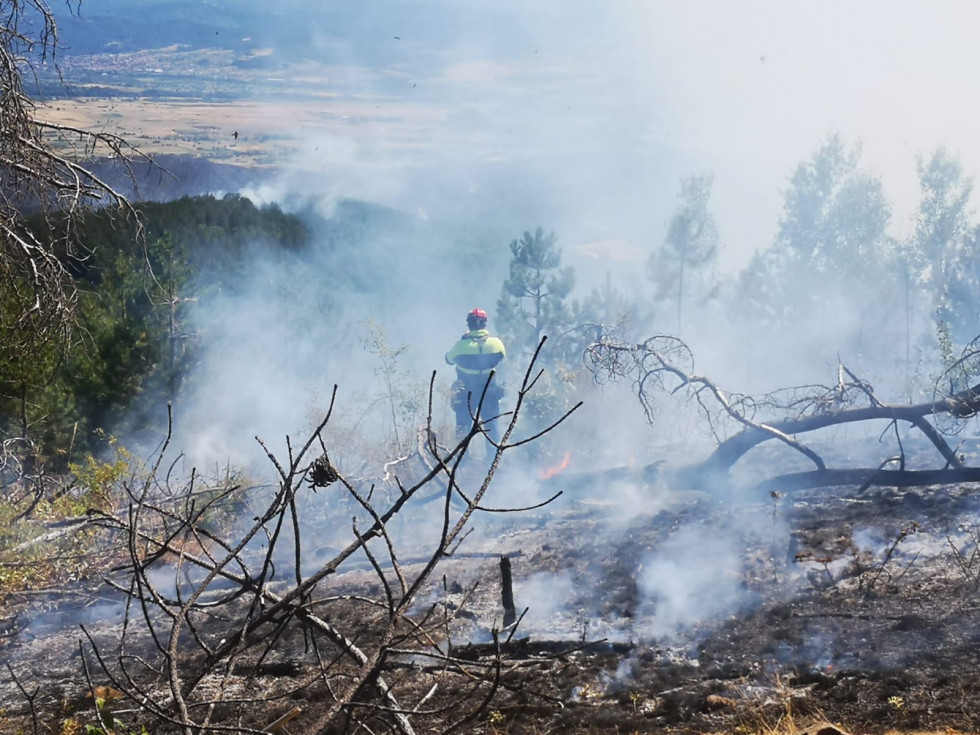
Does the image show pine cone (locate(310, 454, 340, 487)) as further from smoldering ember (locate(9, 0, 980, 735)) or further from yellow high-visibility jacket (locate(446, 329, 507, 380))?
yellow high-visibility jacket (locate(446, 329, 507, 380))

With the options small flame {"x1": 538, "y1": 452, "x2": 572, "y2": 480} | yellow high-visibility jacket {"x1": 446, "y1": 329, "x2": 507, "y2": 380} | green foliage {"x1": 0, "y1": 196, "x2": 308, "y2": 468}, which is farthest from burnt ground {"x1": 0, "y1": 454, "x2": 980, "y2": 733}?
small flame {"x1": 538, "y1": 452, "x2": 572, "y2": 480}

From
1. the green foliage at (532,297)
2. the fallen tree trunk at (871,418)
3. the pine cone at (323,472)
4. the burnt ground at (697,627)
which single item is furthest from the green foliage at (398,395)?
the pine cone at (323,472)

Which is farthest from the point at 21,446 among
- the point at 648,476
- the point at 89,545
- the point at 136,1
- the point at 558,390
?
the point at 136,1

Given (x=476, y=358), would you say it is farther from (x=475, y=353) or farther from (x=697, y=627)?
(x=697, y=627)

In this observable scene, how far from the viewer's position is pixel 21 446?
10.6m

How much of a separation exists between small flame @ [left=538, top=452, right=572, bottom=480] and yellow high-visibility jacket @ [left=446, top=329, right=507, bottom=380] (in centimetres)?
353

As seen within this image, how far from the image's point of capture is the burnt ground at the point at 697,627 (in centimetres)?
548

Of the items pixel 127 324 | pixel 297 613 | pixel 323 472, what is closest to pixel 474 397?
pixel 127 324

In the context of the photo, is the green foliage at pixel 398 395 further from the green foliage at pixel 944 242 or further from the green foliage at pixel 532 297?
the green foliage at pixel 944 242

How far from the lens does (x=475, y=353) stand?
11820 millimetres

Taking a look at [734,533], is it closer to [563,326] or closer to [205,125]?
[563,326]

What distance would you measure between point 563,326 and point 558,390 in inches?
234

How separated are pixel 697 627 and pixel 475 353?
18.9ft

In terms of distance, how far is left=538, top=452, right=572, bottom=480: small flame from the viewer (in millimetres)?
15681
